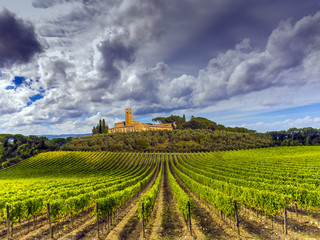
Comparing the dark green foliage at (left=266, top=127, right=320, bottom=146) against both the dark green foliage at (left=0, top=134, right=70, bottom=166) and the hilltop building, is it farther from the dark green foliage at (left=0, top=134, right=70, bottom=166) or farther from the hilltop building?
the dark green foliage at (left=0, top=134, right=70, bottom=166)

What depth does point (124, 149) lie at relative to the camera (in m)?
105

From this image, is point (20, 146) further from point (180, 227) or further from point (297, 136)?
point (297, 136)

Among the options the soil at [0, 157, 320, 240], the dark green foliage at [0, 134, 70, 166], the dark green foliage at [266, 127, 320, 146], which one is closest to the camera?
the soil at [0, 157, 320, 240]

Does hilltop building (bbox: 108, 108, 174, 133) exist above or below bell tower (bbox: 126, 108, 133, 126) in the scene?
below

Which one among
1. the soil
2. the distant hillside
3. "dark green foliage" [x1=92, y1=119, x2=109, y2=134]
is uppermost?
"dark green foliage" [x1=92, y1=119, x2=109, y2=134]

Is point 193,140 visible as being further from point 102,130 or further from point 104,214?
point 104,214

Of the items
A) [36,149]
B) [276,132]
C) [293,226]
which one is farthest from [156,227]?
[276,132]

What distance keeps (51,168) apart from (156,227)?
74.4m

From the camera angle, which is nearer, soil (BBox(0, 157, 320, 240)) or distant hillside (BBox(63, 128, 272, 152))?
soil (BBox(0, 157, 320, 240))

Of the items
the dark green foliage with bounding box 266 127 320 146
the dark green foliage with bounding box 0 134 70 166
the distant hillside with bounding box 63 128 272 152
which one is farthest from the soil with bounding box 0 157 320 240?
the dark green foliage with bounding box 266 127 320 146

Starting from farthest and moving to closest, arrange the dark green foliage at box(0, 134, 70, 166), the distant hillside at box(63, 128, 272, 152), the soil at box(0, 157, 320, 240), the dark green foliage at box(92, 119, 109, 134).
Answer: the dark green foliage at box(92, 119, 109, 134)
the dark green foliage at box(0, 134, 70, 166)
the distant hillside at box(63, 128, 272, 152)
the soil at box(0, 157, 320, 240)

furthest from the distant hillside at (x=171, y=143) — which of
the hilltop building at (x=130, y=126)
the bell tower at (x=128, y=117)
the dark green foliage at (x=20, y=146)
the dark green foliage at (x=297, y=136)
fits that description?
the bell tower at (x=128, y=117)

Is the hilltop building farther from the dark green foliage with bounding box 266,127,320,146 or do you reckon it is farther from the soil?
the soil

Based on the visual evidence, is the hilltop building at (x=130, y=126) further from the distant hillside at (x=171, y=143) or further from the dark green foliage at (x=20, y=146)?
the dark green foliage at (x=20, y=146)
